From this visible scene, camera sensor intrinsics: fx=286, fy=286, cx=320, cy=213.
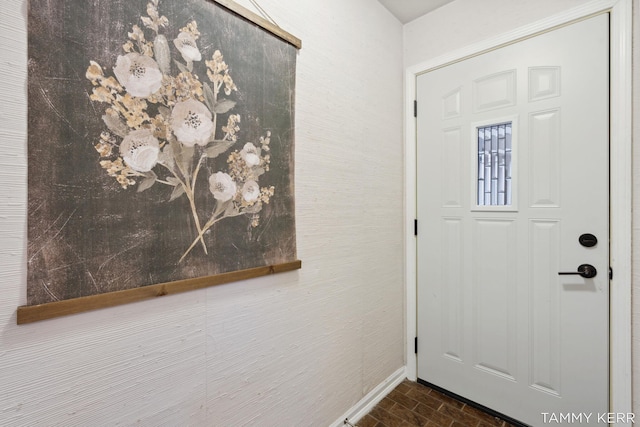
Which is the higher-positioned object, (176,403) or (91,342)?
(91,342)

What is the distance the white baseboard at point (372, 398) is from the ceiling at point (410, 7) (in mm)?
2577

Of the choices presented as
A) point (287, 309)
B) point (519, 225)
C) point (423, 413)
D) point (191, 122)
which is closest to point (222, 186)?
point (191, 122)

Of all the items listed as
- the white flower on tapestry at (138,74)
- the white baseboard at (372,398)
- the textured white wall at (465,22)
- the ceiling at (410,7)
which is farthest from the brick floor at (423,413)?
the ceiling at (410,7)

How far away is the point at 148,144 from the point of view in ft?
3.03

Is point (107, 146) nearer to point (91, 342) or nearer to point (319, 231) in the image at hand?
point (91, 342)

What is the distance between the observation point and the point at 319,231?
1.53 m

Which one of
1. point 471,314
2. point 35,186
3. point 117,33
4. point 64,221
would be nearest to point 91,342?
point 64,221

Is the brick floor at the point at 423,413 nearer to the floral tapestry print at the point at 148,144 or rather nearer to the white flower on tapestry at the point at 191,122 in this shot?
the floral tapestry print at the point at 148,144

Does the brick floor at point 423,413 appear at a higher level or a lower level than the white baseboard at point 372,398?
lower

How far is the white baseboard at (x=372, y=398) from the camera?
1.68 meters

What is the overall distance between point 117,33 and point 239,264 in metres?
0.86

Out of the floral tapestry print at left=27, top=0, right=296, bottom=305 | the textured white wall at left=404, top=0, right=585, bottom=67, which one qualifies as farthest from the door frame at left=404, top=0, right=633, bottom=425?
the floral tapestry print at left=27, top=0, right=296, bottom=305

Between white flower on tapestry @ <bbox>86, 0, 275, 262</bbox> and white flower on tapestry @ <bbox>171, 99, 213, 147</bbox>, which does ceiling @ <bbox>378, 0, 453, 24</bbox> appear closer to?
white flower on tapestry @ <bbox>86, 0, 275, 262</bbox>

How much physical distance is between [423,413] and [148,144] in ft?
6.80
